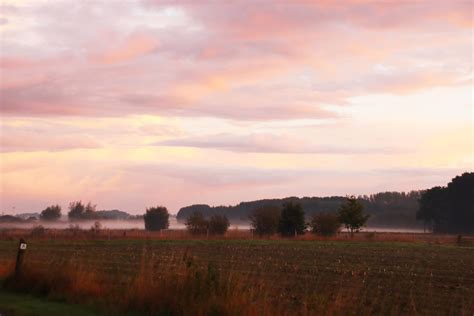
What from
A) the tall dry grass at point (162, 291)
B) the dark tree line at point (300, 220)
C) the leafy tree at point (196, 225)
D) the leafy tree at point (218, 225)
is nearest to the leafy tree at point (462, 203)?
the dark tree line at point (300, 220)

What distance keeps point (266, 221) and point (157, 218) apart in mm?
50577

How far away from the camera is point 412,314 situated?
54.3 feet

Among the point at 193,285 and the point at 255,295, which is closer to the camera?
the point at 193,285

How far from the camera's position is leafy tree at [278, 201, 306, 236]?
8362cm

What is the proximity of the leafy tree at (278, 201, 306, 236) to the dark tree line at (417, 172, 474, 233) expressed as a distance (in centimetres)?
7074

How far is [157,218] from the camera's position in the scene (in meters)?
132

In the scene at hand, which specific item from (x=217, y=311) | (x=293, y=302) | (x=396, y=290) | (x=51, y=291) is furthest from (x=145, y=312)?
(x=396, y=290)

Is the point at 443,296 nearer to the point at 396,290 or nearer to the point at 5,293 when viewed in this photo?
the point at 396,290

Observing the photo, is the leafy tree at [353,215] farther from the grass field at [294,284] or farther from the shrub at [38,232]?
the grass field at [294,284]

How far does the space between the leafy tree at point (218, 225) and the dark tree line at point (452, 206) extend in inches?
3097

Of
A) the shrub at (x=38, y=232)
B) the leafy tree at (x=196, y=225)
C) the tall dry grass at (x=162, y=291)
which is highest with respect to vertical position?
the leafy tree at (x=196, y=225)

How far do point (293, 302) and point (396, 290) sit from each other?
22.8 feet

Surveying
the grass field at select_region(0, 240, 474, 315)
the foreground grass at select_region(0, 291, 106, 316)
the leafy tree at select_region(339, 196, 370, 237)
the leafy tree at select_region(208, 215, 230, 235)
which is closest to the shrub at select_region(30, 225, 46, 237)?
the leafy tree at select_region(208, 215, 230, 235)

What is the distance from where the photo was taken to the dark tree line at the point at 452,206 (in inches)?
5472
